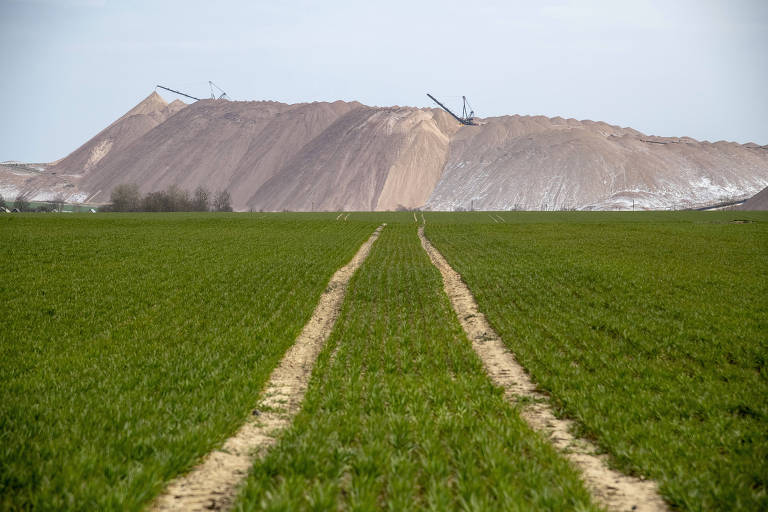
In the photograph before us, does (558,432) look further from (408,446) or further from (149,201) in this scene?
(149,201)

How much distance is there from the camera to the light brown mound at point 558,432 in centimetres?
643

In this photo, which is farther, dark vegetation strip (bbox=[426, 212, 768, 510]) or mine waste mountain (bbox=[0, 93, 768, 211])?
mine waste mountain (bbox=[0, 93, 768, 211])

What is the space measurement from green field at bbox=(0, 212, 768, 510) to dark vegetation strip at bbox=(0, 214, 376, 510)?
0.05 m

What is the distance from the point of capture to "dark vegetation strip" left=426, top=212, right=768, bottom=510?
711 cm

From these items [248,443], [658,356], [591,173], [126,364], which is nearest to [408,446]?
[248,443]

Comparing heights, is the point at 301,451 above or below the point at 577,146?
below

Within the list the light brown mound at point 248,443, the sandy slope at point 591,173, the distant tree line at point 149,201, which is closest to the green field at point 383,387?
the light brown mound at point 248,443

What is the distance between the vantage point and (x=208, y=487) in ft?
21.6

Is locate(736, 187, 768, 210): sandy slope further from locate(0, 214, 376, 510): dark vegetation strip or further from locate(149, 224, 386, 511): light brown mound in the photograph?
locate(149, 224, 386, 511): light brown mound

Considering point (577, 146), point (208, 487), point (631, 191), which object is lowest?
point (208, 487)

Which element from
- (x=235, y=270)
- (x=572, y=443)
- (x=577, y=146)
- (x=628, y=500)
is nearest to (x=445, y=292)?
(x=235, y=270)

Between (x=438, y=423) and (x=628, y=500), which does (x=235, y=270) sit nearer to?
(x=438, y=423)

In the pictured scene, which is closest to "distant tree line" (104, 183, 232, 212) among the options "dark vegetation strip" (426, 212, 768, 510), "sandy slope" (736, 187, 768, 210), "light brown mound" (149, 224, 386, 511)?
"dark vegetation strip" (426, 212, 768, 510)

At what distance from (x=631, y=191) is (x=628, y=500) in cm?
16569
